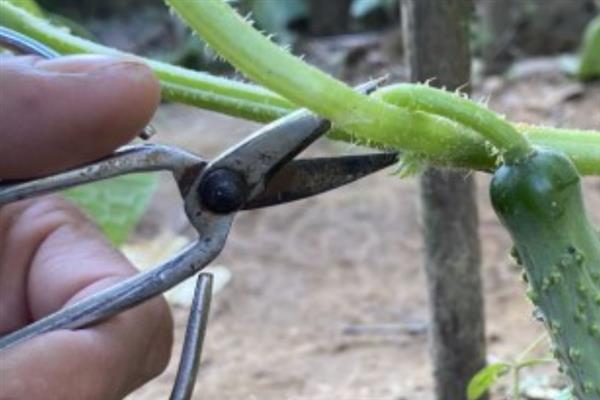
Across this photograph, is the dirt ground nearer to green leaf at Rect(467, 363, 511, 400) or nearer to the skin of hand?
green leaf at Rect(467, 363, 511, 400)

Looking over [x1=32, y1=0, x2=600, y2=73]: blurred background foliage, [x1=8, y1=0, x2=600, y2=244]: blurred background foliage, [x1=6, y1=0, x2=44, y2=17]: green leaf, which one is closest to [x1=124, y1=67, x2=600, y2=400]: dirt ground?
[x1=6, y1=0, x2=44, y2=17]: green leaf

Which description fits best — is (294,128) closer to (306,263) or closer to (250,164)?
(250,164)

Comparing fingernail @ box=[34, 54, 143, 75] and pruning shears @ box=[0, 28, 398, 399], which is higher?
fingernail @ box=[34, 54, 143, 75]

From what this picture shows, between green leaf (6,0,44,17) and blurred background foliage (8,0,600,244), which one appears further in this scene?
blurred background foliage (8,0,600,244)

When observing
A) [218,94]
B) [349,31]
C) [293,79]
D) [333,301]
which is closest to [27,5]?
[218,94]

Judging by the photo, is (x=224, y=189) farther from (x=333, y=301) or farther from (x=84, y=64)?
(x=333, y=301)

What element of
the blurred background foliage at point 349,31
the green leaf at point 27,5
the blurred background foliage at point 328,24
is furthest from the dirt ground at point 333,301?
the blurred background foliage at point 328,24
